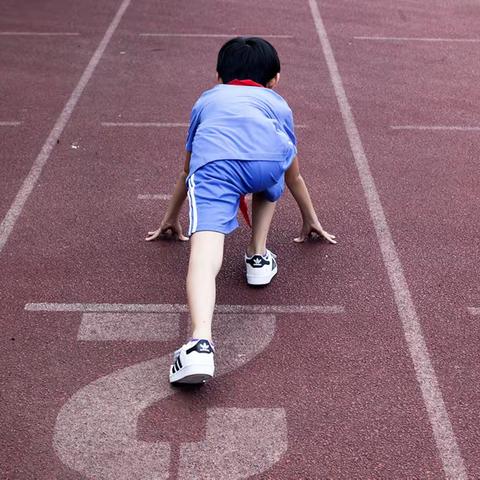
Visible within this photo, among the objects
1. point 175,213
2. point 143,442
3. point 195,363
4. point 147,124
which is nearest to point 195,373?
point 195,363

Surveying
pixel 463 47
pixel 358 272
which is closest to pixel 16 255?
pixel 358 272

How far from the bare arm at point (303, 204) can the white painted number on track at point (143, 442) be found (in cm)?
123

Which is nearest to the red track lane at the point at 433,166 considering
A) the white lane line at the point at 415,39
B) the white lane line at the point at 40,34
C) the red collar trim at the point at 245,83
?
the white lane line at the point at 415,39

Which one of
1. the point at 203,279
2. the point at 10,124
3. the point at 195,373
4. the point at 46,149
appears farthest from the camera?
the point at 10,124

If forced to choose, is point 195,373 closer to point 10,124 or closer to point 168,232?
point 168,232

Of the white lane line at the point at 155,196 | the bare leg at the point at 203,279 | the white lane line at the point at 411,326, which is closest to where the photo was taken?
the white lane line at the point at 411,326

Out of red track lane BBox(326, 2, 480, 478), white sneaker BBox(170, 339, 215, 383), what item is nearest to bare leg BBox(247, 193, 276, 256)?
red track lane BBox(326, 2, 480, 478)

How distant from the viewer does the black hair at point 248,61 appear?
4406 millimetres

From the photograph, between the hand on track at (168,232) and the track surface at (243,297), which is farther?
the hand on track at (168,232)

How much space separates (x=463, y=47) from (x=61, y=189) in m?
5.94

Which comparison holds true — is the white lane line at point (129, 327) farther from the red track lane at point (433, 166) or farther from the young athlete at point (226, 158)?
the red track lane at point (433, 166)

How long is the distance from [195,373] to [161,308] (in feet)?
3.11

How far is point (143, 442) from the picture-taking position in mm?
3576

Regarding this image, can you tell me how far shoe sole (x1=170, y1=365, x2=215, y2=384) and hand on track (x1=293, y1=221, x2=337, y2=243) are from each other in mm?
1726
